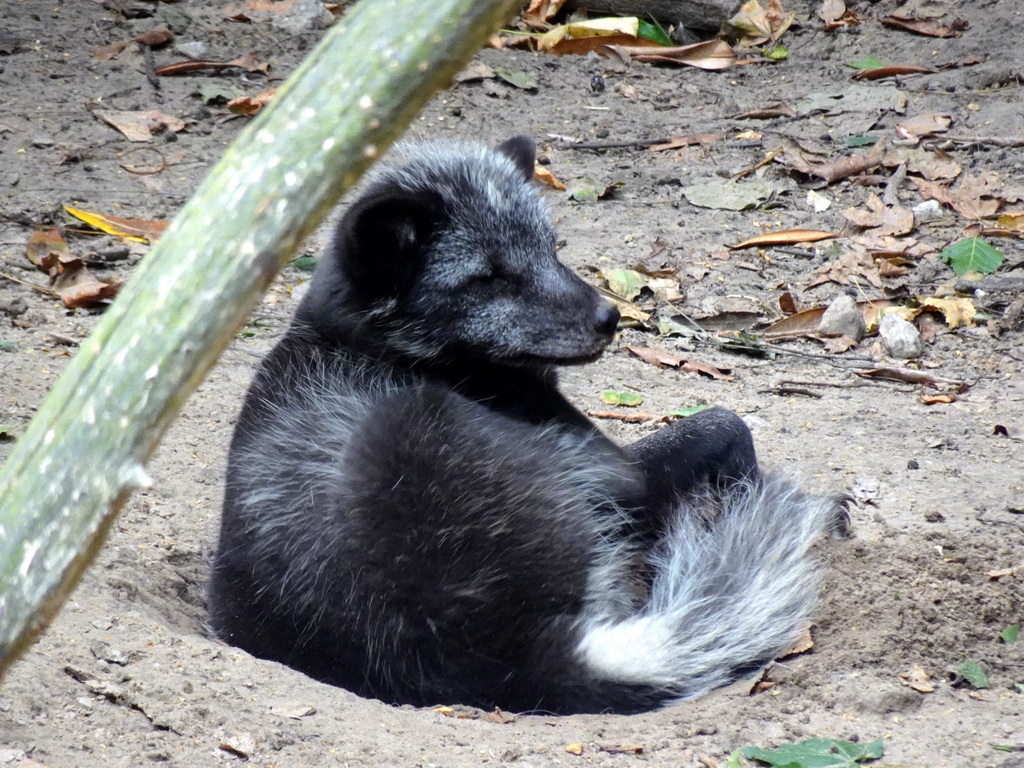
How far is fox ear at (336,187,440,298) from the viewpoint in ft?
12.7

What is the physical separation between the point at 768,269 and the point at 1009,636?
157 inches

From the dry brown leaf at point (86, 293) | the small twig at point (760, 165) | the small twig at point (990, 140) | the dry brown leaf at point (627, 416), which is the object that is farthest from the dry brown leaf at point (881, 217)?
the dry brown leaf at point (86, 293)

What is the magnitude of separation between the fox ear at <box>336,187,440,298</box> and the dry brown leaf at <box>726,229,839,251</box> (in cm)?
391

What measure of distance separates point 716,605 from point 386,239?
1.75m

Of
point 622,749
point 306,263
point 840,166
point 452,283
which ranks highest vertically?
point 452,283

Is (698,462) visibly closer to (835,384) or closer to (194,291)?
(835,384)

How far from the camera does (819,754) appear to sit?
293cm

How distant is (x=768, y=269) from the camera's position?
722 centimetres

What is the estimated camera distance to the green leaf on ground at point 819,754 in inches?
114

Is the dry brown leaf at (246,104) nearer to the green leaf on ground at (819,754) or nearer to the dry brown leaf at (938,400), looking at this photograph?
the dry brown leaf at (938,400)

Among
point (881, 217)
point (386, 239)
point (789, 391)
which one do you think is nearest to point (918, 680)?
point (386, 239)

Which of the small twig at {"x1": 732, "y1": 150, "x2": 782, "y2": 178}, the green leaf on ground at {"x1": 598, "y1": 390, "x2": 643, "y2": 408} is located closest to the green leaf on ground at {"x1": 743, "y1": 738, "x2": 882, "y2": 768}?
the green leaf on ground at {"x1": 598, "y1": 390, "x2": 643, "y2": 408}

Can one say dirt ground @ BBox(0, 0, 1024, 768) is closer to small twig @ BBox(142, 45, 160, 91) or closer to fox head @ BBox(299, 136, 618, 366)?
small twig @ BBox(142, 45, 160, 91)

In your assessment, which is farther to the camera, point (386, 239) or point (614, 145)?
point (614, 145)
